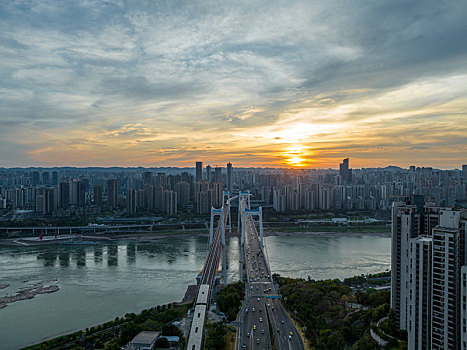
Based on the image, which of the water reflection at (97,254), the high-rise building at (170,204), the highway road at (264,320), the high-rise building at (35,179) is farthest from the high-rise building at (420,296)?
the high-rise building at (35,179)

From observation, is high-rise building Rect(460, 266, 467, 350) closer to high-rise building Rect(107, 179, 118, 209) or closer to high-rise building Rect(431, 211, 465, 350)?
high-rise building Rect(431, 211, 465, 350)

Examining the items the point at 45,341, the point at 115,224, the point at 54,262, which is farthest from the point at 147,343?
the point at 115,224

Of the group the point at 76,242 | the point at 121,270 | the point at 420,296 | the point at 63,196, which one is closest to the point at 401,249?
the point at 420,296

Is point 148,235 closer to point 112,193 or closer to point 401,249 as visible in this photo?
point 112,193

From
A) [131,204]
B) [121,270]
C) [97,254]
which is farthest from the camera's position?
[131,204]

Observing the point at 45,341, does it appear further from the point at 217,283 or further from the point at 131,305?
the point at 217,283

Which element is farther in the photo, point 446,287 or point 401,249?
point 401,249

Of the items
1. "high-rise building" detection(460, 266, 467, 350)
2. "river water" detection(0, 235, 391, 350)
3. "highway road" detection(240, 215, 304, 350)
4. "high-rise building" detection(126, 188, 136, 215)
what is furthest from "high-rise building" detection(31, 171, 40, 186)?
"high-rise building" detection(460, 266, 467, 350)
